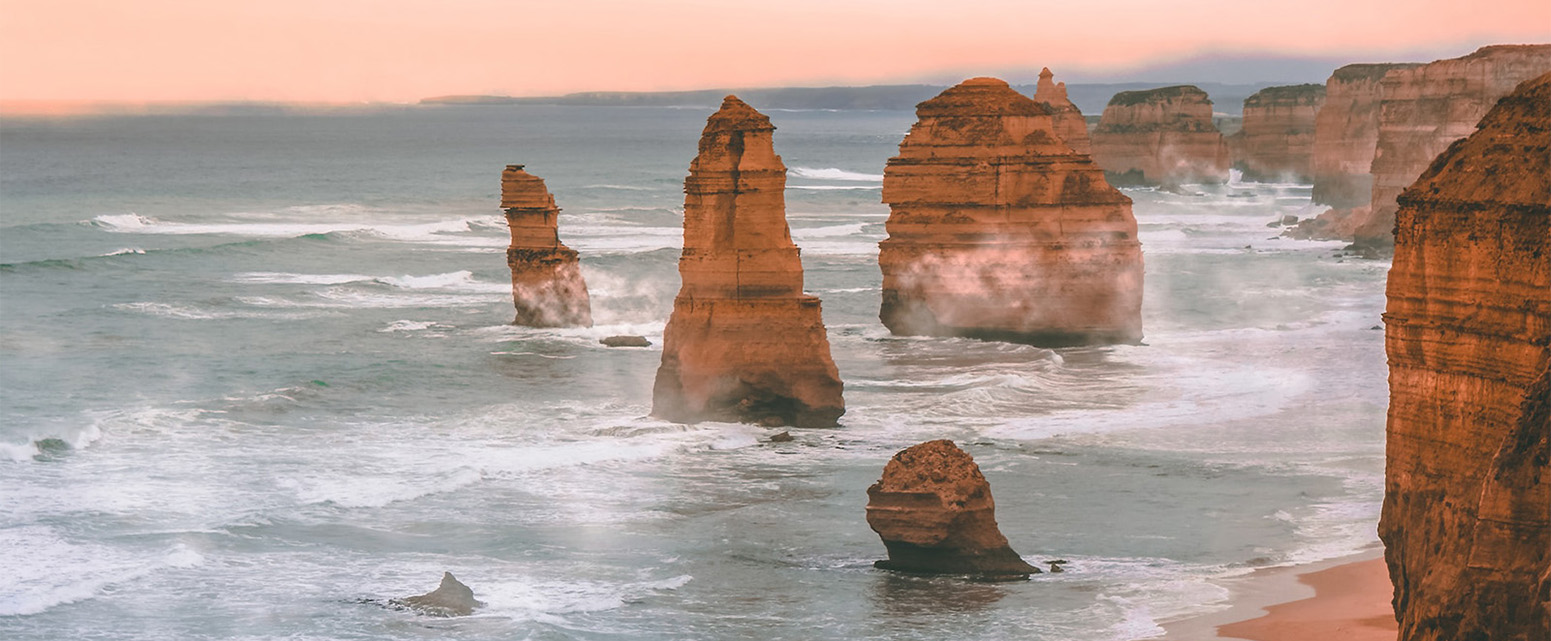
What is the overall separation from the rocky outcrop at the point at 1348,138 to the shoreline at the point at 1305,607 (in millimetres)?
74474

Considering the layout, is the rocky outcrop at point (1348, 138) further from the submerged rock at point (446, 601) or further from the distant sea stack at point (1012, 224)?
the submerged rock at point (446, 601)

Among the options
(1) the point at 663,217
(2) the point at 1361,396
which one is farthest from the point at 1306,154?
(2) the point at 1361,396

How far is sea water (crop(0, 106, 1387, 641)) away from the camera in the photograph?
67.3ft

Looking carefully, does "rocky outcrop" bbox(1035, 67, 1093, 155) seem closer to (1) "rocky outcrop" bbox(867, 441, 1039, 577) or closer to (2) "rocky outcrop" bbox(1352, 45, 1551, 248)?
(2) "rocky outcrop" bbox(1352, 45, 1551, 248)

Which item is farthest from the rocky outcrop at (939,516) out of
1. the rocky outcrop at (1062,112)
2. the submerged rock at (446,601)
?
the rocky outcrop at (1062,112)

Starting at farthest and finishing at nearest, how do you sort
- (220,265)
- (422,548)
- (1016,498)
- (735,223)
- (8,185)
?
(8,185) < (220,265) < (735,223) < (1016,498) < (422,548)

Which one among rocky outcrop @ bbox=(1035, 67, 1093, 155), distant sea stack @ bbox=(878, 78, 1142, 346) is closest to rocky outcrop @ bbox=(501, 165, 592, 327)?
distant sea stack @ bbox=(878, 78, 1142, 346)

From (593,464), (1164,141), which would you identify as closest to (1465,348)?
(593,464)

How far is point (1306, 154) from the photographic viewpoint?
5251 inches

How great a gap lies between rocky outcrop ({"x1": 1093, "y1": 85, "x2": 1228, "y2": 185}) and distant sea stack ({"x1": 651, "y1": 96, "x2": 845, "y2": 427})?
335ft

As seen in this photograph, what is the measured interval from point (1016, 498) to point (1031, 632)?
263 inches

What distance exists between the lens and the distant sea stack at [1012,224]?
133 feet

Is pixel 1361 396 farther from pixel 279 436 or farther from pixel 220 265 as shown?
pixel 220 265

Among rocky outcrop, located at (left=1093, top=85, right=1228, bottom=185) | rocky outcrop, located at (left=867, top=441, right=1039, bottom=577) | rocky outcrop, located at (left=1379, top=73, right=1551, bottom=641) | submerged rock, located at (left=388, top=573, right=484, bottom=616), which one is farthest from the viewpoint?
rocky outcrop, located at (left=1093, top=85, right=1228, bottom=185)
